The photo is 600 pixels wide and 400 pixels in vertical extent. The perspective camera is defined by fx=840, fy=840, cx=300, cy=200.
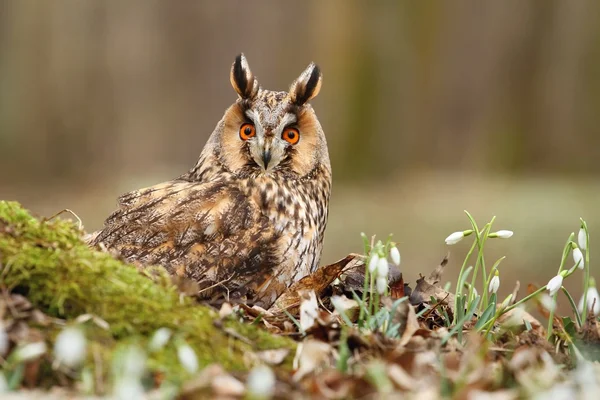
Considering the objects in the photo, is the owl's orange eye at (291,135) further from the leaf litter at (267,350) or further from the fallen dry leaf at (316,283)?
the leaf litter at (267,350)

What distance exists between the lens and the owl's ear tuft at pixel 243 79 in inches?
132

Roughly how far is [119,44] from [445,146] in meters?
2.65

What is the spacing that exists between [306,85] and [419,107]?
265 cm

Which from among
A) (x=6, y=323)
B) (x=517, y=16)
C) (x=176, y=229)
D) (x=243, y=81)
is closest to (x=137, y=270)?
(x=6, y=323)

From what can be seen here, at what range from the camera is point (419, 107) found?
5945 mm

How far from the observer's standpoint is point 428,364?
1953 mm

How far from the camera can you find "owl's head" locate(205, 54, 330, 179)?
11.0 ft

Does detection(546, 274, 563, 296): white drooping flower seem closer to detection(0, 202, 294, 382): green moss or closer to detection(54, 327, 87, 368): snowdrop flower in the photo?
detection(0, 202, 294, 382): green moss

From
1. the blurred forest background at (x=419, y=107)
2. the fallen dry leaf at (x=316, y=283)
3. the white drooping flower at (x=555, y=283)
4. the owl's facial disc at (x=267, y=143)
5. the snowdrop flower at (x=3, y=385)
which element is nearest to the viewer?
the snowdrop flower at (x=3, y=385)

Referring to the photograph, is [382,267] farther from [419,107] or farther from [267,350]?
[419,107]

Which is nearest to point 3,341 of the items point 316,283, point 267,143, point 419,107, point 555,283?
point 316,283

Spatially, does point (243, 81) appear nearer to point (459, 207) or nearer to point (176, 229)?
point (176, 229)

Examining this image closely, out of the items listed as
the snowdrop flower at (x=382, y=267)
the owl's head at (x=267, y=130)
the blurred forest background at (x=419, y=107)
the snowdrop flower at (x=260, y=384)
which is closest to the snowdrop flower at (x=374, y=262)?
the snowdrop flower at (x=382, y=267)

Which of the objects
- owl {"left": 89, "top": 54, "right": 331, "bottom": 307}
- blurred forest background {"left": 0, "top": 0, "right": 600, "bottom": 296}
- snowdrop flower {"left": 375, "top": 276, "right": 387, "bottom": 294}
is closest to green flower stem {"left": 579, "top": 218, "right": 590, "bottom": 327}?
snowdrop flower {"left": 375, "top": 276, "right": 387, "bottom": 294}
